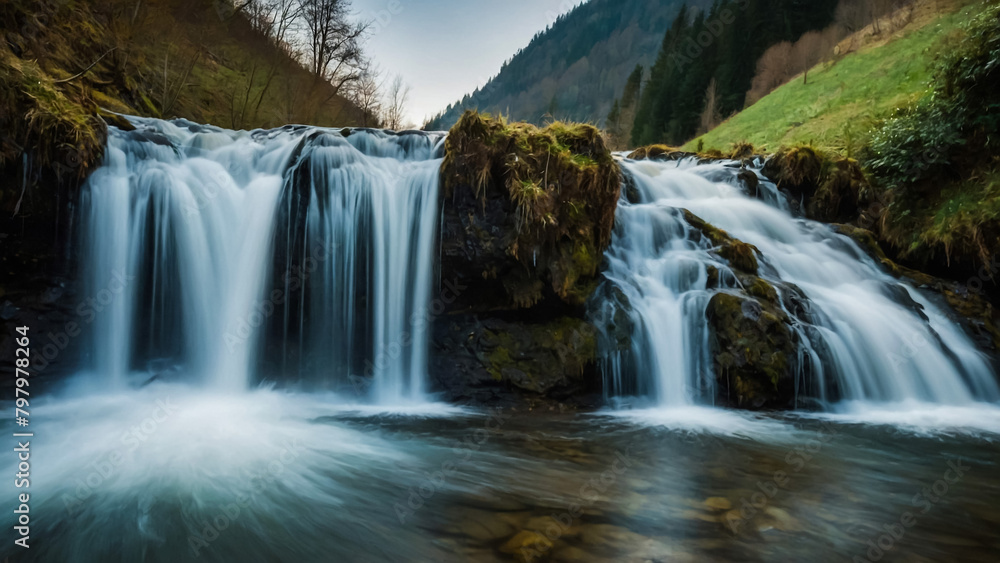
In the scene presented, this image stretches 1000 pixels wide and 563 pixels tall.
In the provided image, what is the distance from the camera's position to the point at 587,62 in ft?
448

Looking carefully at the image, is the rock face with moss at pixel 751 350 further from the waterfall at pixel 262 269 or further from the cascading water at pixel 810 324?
the waterfall at pixel 262 269

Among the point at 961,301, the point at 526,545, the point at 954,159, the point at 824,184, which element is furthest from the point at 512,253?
the point at 954,159

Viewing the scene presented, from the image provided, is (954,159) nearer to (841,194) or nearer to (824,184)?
(841,194)

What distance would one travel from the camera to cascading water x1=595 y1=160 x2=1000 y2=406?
6539 mm

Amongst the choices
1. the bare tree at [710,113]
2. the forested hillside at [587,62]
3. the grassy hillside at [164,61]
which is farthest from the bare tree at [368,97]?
the forested hillside at [587,62]

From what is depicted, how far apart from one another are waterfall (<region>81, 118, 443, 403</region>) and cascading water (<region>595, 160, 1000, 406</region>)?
9.78ft

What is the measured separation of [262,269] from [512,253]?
140 inches

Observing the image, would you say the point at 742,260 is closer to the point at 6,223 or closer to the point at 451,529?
the point at 451,529

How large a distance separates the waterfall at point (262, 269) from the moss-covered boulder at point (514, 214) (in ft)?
1.63

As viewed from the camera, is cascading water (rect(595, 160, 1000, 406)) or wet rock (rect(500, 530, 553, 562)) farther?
cascading water (rect(595, 160, 1000, 406))

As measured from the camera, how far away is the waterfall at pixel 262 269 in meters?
6.65

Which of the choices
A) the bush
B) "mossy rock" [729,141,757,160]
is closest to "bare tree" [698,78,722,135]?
"mossy rock" [729,141,757,160]

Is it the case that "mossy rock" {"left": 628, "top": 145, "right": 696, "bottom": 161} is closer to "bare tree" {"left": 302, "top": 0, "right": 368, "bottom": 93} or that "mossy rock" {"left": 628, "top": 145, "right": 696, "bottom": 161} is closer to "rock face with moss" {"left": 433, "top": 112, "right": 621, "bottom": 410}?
"rock face with moss" {"left": 433, "top": 112, "right": 621, "bottom": 410}

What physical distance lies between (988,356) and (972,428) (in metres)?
2.21
